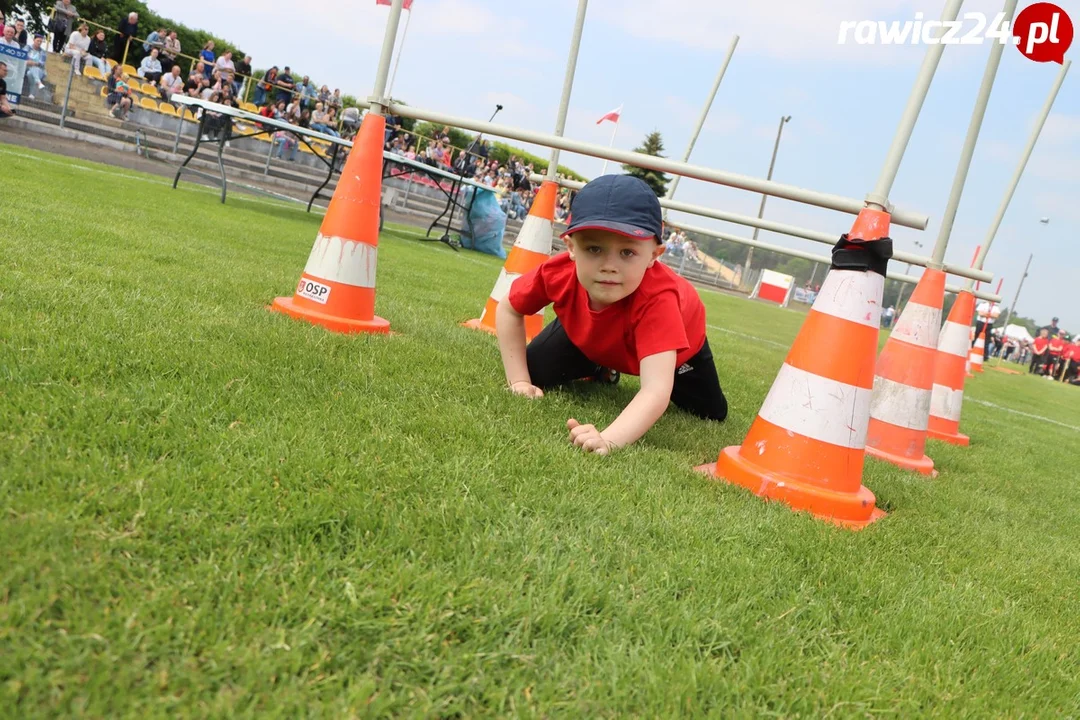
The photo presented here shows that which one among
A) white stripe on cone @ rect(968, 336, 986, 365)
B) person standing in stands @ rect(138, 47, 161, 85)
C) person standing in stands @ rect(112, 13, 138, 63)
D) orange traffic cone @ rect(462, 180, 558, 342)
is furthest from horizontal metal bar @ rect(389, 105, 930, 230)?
person standing in stands @ rect(112, 13, 138, 63)

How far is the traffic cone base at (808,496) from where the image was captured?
250 centimetres

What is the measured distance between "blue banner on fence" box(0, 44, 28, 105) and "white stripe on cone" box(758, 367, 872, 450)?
1866 centimetres

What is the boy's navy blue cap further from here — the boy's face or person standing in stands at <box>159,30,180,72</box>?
person standing in stands at <box>159,30,180,72</box>

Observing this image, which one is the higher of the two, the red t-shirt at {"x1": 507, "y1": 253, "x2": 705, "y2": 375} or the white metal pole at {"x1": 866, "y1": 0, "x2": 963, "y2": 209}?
the white metal pole at {"x1": 866, "y1": 0, "x2": 963, "y2": 209}

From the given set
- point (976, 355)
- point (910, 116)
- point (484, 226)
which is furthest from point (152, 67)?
point (976, 355)

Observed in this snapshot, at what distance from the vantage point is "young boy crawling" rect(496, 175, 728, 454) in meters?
2.58

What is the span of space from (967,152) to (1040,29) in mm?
865

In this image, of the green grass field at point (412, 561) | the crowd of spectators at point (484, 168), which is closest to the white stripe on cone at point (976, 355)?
the crowd of spectators at point (484, 168)

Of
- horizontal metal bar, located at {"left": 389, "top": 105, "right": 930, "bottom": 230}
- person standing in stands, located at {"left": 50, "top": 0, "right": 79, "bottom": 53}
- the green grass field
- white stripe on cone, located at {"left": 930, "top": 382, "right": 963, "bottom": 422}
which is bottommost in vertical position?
the green grass field

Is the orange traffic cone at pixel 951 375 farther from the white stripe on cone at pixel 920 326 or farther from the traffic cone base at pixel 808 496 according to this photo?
the traffic cone base at pixel 808 496

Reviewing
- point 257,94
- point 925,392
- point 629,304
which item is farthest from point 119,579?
point 257,94

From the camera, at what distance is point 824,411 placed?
8.70 feet

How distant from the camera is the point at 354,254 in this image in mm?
3564

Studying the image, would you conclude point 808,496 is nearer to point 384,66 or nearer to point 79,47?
point 384,66
